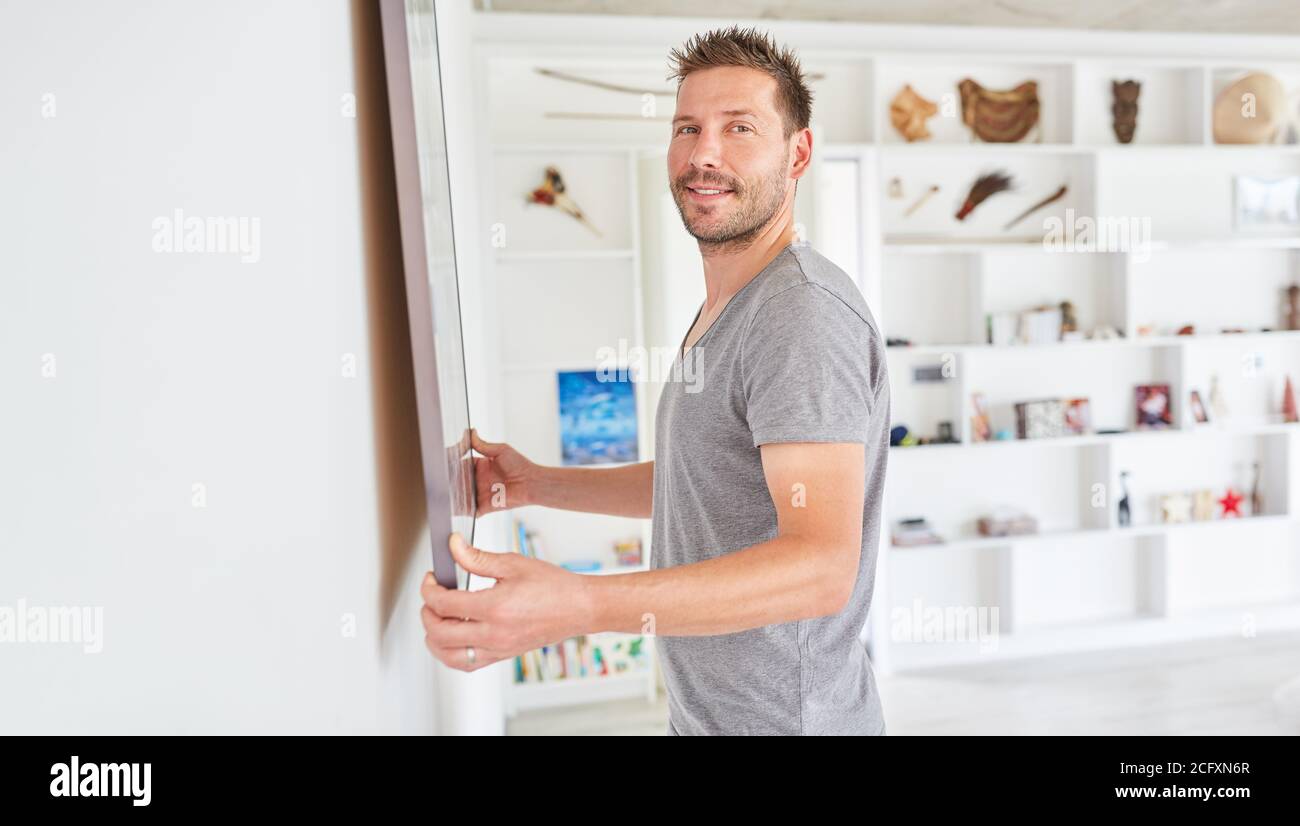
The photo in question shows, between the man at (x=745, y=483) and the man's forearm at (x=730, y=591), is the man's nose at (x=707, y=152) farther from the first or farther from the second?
the man's forearm at (x=730, y=591)

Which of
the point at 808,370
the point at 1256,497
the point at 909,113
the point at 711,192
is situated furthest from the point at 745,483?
the point at 1256,497

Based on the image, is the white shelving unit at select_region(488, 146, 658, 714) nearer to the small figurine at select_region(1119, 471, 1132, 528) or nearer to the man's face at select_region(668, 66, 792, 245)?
the small figurine at select_region(1119, 471, 1132, 528)

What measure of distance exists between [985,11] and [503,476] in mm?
3703

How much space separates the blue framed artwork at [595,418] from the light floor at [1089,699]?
1140 millimetres

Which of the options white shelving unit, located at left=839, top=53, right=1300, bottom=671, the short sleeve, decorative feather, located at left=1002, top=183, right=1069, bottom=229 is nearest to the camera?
the short sleeve

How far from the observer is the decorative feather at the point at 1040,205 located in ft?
14.8

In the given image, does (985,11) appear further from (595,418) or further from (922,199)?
(595,418)

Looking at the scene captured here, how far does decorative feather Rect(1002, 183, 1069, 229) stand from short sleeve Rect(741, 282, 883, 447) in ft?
12.7

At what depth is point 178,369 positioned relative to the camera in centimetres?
57

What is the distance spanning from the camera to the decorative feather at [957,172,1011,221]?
4.45 meters

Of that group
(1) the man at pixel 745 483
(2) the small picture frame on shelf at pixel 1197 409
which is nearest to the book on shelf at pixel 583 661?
(1) the man at pixel 745 483

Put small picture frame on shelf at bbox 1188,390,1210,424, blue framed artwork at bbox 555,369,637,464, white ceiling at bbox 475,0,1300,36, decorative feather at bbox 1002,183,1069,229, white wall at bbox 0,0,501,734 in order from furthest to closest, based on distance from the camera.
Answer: small picture frame on shelf at bbox 1188,390,1210,424 < decorative feather at bbox 1002,183,1069,229 < blue framed artwork at bbox 555,369,637,464 < white ceiling at bbox 475,0,1300,36 < white wall at bbox 0,0,501,734

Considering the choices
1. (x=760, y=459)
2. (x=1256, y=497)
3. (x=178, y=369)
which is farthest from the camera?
(x=1256, y=497)

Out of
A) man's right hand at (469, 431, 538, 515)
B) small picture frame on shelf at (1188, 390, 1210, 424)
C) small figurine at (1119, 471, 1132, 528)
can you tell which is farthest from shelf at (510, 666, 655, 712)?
small picture frame on shelf at (1188, 390, 1210, 424)
